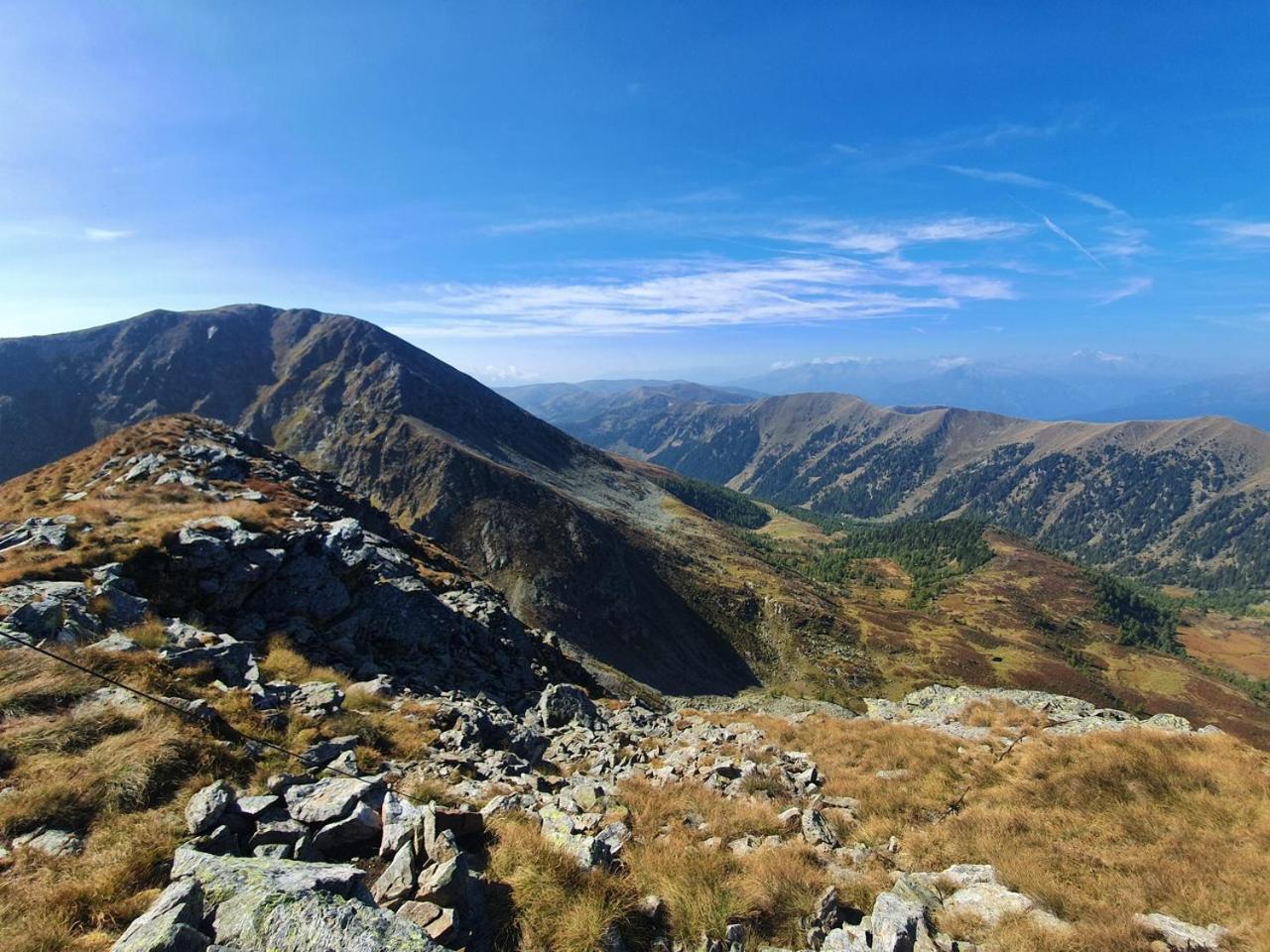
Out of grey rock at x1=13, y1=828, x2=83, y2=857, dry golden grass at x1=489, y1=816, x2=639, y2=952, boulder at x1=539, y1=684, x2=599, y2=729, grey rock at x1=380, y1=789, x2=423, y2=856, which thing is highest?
grey rock at x1=13, y1=828, x2=83, y2=857

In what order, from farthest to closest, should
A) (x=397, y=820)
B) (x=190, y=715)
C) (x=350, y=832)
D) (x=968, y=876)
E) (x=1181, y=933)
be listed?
(x=190, y=715) < (x=968, y=876) < (x=397, y=820) < (x=350, y=832) < (x=1181, y=933)

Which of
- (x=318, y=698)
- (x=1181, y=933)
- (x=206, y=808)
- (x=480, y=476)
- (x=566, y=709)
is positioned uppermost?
(x=206, y=808)

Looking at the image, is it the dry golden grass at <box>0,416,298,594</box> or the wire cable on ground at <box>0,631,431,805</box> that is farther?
the dry golden grass at <box>0,416,298,594</box>

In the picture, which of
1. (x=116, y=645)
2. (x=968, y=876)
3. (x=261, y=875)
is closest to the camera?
(x=261, y=875)

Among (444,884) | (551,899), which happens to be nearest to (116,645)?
(444,884)

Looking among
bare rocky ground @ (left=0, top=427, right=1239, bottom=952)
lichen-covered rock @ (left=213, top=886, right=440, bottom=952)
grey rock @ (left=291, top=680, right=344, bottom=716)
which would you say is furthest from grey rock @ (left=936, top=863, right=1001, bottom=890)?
grey rock @ (left=291, top=680, right=344, bottom=716)

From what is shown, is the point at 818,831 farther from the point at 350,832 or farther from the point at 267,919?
the point at 267,919

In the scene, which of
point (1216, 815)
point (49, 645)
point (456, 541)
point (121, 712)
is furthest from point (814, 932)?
point (456, 541)

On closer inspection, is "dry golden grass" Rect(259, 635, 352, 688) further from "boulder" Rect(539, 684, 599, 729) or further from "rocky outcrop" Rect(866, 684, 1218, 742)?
"rocky outcrop" Rect(866, 684, 1218, 742)

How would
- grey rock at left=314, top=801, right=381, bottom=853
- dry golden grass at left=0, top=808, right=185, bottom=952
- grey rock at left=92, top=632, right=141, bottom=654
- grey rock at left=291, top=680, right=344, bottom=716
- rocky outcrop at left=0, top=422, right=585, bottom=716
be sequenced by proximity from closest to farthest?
dry golden grass at left=0, top=808, right=185, bottom=952, grey rock at left=314, top=801, right=381, bottom=853, grey rock at left=92, top=632, right=141, bottom=654, grey rock at left=291, top=680, right=344, bottom=716, rocky outcrop at left=0, top=422, right=585, bottom=716
